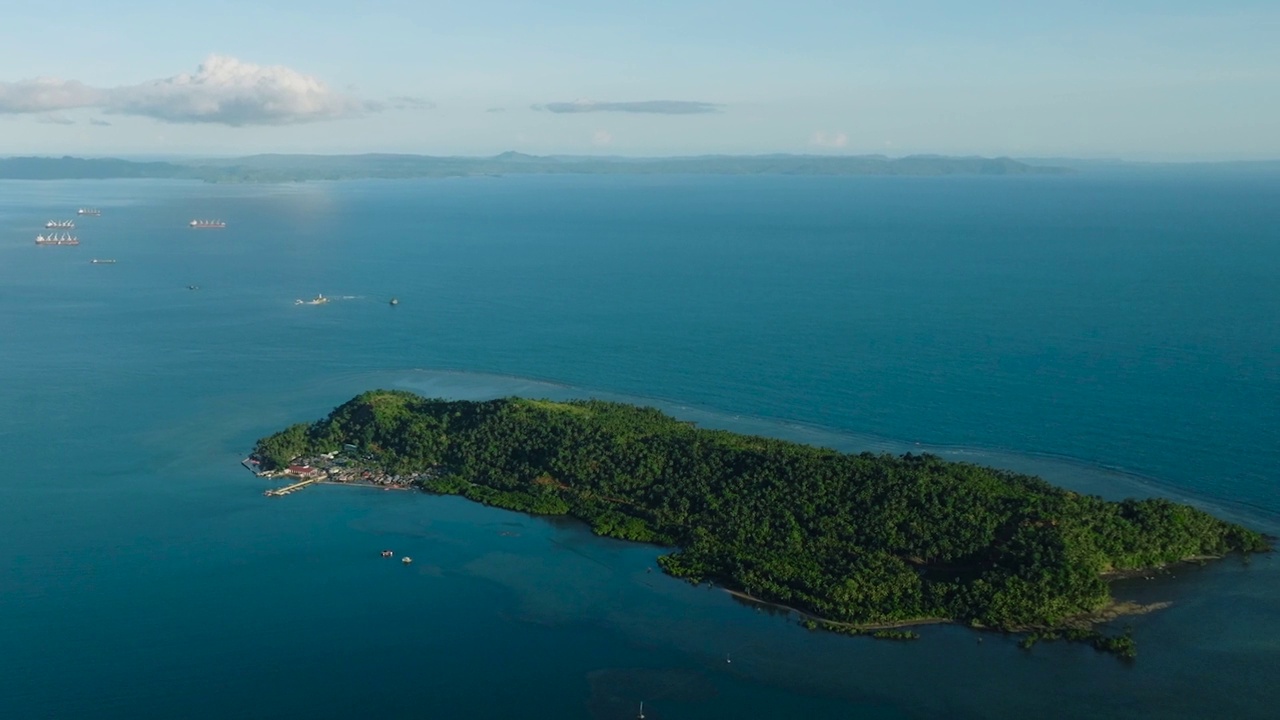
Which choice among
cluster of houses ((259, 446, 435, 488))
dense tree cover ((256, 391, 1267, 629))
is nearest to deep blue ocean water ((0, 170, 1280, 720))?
dense tree cover ((256, 391, 1267, 629))

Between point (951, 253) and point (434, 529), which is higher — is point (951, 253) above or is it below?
above

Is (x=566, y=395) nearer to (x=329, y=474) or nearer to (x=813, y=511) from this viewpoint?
(x=329, y=474)

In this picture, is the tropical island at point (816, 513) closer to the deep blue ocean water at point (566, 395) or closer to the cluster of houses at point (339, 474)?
the cluster of houses at point (339, 474)

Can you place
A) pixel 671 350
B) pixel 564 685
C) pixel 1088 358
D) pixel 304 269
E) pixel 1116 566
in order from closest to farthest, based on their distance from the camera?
pixel 564 685, pixel 1116 566, pixel 1088 358, pixel 671 350, pixel 304 269

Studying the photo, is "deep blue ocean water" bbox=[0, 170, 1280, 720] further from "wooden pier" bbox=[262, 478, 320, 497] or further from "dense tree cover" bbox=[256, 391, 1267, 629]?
"dense tree cover" bbox=[256, 391, 1267, 629]

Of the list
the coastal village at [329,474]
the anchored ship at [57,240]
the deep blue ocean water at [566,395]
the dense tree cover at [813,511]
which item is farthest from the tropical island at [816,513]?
the anchored ship at [57,240]

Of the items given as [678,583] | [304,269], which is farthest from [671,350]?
[304,269]

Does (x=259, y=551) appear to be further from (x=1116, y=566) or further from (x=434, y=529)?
(x=1116, y=566)
